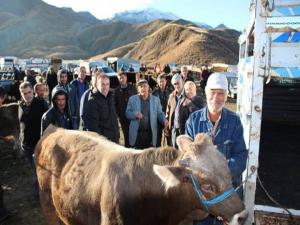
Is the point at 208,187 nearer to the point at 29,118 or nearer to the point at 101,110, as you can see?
the point at 101,110

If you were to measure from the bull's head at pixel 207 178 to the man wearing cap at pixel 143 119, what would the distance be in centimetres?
300

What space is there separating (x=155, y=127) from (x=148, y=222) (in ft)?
9.71

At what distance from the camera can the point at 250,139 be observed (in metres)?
3.49

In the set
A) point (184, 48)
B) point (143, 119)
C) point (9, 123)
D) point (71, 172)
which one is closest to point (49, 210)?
point (71, 172)

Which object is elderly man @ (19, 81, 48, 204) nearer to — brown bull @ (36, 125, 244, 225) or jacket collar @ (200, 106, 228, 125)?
brown bull @ (36, 125, 244, 225)

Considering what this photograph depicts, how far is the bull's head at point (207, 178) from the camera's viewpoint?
110 inches

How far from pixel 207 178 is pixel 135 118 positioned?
3.18m

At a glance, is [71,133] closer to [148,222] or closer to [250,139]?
[148,222]

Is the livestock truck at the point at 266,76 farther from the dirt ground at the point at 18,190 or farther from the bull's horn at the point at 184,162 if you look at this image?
the dirt ground at the point at 18,190

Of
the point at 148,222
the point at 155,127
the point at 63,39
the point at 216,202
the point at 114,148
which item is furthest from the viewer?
A: the point at 63,39

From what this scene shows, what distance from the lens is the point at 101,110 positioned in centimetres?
545

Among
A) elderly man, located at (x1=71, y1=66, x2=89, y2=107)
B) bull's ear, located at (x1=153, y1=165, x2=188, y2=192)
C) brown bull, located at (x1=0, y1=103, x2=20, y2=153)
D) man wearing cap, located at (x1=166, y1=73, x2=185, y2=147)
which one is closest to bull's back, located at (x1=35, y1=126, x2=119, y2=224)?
bull's ear, located at (x1=153, y1=165, x2=188, y2=192)

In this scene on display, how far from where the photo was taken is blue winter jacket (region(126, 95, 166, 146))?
592cm

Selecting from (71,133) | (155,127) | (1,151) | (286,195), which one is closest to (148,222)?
(71,133)
